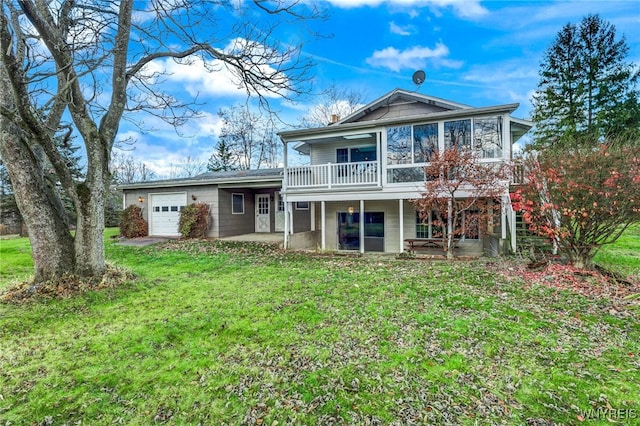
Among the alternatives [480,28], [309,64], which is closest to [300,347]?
[309,64]

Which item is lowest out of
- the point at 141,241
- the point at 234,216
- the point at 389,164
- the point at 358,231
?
the point at 141,241

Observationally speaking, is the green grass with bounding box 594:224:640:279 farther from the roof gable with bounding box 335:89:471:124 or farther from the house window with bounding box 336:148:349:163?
the house window with bounding box 336:148:349:163

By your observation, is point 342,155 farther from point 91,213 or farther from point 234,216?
point 91,213

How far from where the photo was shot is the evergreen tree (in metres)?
21.2

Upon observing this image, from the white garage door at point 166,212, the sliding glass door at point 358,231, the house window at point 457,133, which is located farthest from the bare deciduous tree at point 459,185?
the white garage door at point 166,212

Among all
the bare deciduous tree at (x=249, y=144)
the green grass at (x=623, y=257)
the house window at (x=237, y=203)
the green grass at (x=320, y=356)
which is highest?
the bare deciduous tree at (x=249, y=144)

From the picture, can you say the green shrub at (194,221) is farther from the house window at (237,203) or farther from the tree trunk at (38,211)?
the tree trunk at (38,211)

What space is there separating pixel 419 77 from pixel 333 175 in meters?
5.95

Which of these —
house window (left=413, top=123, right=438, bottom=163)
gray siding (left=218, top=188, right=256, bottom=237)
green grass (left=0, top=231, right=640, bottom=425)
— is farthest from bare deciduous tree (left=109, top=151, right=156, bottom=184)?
green grass (left=0, top=231, right=640, bottom=425)

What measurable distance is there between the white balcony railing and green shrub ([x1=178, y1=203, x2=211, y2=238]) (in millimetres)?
5158

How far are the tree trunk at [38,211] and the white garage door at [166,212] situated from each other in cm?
951

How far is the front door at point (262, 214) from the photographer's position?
17.8 meters

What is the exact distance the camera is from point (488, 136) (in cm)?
1057

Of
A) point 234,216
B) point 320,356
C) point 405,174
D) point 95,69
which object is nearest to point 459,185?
point 405,174
